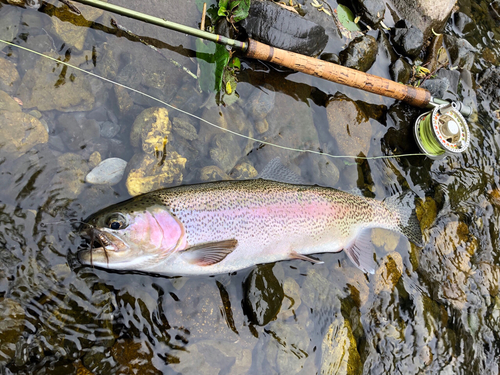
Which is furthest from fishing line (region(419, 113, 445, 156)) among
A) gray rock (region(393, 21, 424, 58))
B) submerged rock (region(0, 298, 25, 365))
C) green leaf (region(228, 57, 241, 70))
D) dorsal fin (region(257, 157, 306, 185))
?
submerged rock (region(0, 298, 25, 365))

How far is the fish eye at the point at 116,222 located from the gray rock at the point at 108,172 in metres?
0.53

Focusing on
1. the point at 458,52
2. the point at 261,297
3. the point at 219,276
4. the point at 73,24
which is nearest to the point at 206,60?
the point at 73,24

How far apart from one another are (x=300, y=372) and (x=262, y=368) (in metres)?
0.39

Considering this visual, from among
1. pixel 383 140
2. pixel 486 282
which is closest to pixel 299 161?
pixel 383 140

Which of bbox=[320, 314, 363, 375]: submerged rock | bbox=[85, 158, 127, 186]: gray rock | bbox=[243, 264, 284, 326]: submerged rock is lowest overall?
bbox=[320, 314, 363, 375]: submerged rock

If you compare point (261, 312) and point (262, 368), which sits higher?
point (261, 312)

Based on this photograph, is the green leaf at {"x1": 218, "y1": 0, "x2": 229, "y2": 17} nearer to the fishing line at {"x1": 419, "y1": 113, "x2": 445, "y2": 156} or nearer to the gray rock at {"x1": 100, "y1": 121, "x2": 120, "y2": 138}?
the gray rock at {"x1": 100, "y1": 121, "x2": 120, "y2": 138}

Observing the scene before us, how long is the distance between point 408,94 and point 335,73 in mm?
1031

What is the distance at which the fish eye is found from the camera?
265 cm

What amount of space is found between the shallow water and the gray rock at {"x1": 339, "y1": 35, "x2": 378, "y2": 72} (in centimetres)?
25

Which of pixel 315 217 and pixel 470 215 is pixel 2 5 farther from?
pixel 470 215

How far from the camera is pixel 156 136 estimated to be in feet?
→ 10.4

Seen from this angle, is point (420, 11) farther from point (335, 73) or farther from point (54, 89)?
point (54, 89)

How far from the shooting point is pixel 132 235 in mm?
2693
